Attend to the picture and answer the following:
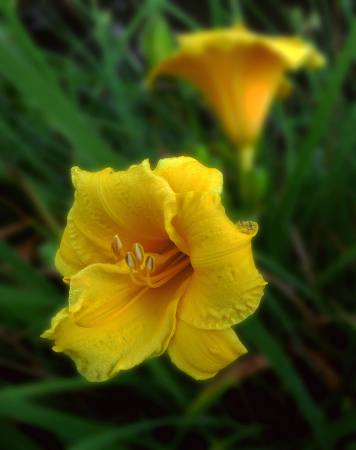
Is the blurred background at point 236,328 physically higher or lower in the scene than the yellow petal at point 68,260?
lower

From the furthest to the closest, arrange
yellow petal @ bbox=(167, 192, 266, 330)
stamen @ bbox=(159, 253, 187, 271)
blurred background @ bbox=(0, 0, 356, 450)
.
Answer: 1. blurred background @ bbox=(0, 0, 356, 450)
2. stamen @ bbox=(159, 253, 187, 271)
3. yellow petal @ bbox=(167, 192, 266, 330)

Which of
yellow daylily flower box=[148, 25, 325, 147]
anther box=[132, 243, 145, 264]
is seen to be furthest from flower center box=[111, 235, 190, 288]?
yellow daylily flower box=[148, 25, 325, 147]

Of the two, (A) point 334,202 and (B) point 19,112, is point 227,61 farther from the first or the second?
(B) point 19,112

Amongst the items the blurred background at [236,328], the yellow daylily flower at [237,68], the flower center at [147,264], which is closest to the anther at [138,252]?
the flower center at [147,264]

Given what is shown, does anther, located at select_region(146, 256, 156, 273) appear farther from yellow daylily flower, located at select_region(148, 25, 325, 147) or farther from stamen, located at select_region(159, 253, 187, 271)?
yellow daylily flower, located at select_region(148, 25, 325, 147)

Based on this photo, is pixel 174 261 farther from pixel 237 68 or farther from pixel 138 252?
pixel 237 68

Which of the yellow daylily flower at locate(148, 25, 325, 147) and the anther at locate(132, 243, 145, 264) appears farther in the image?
the yellow daylily flower at locate(148, 25, 325, 147)

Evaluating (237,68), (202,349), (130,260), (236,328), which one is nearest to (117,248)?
(130,260)

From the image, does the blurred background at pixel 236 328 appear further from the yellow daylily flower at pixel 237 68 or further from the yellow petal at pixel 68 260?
the yellow petal at pixel 68 260

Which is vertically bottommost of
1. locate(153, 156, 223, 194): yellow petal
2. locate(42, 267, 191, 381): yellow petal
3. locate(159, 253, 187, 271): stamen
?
locate(42, 267, 191, 381): yellow petal
